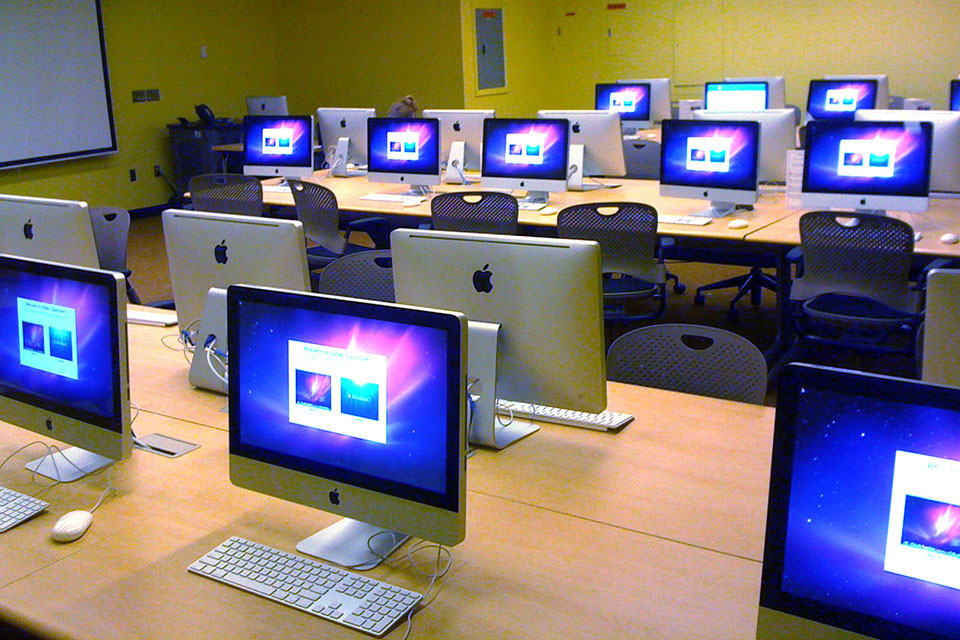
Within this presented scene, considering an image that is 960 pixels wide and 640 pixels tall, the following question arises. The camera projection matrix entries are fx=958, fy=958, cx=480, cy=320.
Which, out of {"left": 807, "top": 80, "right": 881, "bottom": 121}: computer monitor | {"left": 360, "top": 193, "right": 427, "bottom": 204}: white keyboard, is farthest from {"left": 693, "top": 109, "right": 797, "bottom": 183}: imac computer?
{"left": 807, "top": 80, "right": 881, "bottom": 121}: computer monitor

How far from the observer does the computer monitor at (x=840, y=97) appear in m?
8.16

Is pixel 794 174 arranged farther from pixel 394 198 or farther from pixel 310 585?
pixel 310 585

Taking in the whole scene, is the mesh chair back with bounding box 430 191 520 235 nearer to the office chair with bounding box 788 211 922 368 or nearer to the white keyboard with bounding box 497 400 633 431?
the office chair with bounding box 788 211 922 368

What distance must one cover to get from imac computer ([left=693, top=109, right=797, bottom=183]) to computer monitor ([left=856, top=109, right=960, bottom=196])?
1.43ft

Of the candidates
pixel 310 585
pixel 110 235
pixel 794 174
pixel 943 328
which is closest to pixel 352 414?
pixel 310 585

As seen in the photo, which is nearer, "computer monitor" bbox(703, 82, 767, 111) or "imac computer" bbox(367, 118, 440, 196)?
"imac computer" bbox(367, 118, 440, 196)

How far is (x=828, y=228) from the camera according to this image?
13.2 feet

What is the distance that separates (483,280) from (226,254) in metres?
0.83

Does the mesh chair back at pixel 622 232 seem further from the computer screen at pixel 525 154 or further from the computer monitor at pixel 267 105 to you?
the computer monitor at pixel 267 105

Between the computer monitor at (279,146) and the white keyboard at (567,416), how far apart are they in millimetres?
4410

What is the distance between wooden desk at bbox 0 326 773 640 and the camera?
158 centimetres

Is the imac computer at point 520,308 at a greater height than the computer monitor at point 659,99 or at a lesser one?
lesser

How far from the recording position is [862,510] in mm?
1245

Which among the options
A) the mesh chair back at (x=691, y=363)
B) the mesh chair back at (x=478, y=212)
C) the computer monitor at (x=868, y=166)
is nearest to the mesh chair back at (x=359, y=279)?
the mesh chair back at (x=691, y=363)
